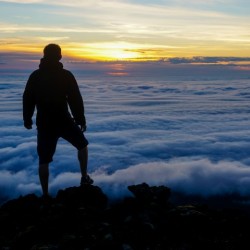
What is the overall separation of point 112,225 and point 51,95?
1857mm

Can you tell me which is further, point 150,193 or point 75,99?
point 150,193

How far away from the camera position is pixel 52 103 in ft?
17.6

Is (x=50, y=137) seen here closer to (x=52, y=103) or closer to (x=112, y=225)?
(x=52, y=103)

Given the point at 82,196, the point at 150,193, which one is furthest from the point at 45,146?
the point at 150,193

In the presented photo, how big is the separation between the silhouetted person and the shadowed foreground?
1.76 ft

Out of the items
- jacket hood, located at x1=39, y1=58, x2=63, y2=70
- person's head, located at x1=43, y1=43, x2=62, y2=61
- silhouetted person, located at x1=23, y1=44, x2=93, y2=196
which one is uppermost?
person's head, located at x1=43, y1=43, x2=62, y2=61

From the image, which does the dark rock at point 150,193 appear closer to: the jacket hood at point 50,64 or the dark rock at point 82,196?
the dark rock at point 82,196

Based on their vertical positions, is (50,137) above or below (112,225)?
above

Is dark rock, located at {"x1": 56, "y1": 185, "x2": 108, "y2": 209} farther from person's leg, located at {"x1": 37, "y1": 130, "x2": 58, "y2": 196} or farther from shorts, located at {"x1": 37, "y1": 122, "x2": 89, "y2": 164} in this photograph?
shorts, located at {"x1": 37, "y1": 122, "x2": 89, "y2": 164}

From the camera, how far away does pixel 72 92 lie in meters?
5.35

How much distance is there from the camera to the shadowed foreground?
15.3ft

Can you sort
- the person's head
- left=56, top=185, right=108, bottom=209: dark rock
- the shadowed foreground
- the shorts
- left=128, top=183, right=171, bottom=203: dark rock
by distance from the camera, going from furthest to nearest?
left=128, top=183, right=171, bottom=203: dark rock, left=56, top=185, right=108, bottom=209: dark rock, the shorts, the person's head, the shadowed foreground

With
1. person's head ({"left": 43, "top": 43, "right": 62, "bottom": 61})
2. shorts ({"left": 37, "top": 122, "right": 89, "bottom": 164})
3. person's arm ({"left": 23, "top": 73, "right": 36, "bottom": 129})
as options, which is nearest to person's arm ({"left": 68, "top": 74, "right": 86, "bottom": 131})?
shorts ({"left": 37, "top": 122, "right": 89, "bottom": 164})

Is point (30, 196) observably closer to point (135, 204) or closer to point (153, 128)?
point (135, 204)
